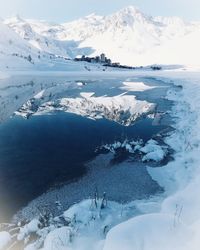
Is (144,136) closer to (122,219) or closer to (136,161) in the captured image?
(136,161)

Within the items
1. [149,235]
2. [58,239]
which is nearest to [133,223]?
[149,235]

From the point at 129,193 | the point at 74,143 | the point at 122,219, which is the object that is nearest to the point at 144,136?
the point at 74,143

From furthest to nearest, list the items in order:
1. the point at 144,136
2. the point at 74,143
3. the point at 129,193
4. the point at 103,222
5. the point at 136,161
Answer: the point at 144,136 < the point at 74,143 < the point at 136,161 < the point at 129,193 < the point at 103,222

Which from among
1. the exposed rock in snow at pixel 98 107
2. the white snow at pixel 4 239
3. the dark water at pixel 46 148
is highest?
the white snow at pixel 4 239

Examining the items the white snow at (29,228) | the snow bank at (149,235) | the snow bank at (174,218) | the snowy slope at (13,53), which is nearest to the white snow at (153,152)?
the snow bank at (174,218)

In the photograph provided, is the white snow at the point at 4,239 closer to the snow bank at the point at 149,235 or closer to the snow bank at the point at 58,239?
the snow bank at the point at 58,239

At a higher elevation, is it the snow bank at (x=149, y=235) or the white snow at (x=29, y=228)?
the snow bank at (x=149, y=235)

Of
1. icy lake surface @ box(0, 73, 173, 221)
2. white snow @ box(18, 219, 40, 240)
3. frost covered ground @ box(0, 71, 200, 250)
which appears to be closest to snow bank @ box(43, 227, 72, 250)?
frost covered ground @ box(0, 71, 200, 250)

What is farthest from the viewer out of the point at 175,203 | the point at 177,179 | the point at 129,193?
the point at 177,179
